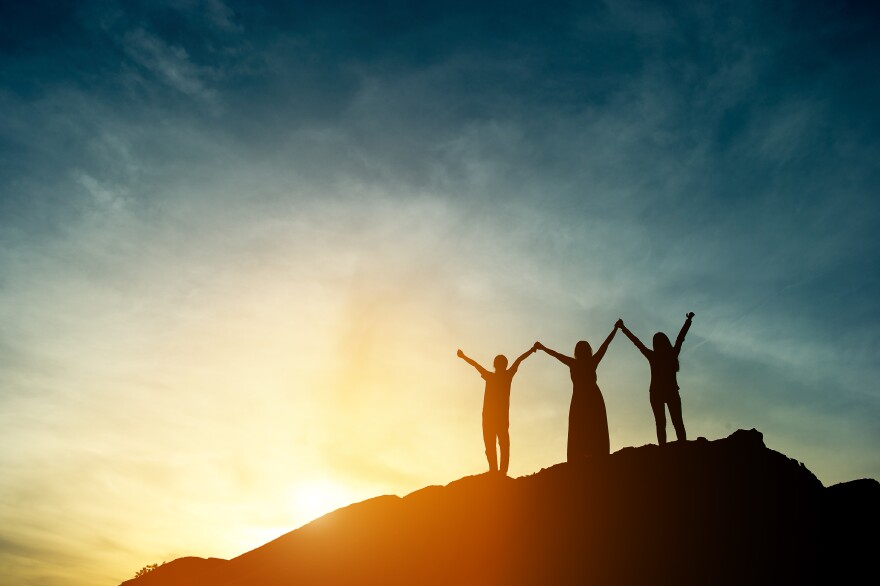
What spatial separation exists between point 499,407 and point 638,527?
14.8 feet

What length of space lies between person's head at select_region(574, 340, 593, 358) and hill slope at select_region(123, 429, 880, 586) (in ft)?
8.35

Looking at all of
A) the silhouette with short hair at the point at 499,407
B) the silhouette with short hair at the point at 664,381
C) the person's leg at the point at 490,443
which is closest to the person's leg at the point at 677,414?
the silhouette with short hair at the point at 664,381

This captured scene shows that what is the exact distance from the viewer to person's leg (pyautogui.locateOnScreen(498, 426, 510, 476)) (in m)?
15.0

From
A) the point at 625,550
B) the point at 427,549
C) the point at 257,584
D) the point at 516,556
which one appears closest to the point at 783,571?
the point at 625,550

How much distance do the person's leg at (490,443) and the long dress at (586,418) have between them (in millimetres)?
1986

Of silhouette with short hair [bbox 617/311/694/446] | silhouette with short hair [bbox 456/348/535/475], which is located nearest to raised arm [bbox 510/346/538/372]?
silhouette with short hair [bbox 456/348/535/475]

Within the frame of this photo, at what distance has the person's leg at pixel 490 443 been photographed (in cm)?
1502

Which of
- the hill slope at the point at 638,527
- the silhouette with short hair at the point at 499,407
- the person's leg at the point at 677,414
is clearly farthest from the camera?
the silhouette with short hair at the point at 499,407

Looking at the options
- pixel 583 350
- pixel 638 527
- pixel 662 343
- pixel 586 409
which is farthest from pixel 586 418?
pixel 638 527

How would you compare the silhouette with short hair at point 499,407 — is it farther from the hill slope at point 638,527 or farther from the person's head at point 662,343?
the person's head at point 662,343

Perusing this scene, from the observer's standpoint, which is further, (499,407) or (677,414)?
(499,407)

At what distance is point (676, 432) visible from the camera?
1316 centimetres

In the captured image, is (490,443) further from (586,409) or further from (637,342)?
(637,342)

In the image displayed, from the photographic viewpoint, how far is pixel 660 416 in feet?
43.7
